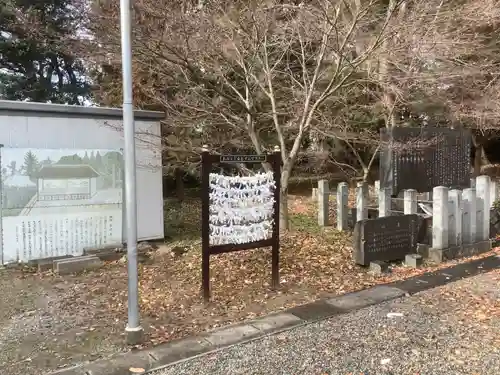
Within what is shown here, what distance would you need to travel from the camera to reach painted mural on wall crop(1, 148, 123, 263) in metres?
6.56

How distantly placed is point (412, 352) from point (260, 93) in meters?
6.49

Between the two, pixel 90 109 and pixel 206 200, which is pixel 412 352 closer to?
pixel 206 200

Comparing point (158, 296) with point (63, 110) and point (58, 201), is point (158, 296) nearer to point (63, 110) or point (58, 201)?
point (58, 201)

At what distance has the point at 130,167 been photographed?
376 centimetres

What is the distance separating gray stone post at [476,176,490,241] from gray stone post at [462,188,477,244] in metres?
0.28

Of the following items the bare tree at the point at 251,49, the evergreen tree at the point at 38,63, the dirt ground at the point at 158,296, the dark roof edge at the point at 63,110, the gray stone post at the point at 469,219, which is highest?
the evergreen tree at the point at 38,63

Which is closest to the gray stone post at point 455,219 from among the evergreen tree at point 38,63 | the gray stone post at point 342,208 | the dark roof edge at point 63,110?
the gray stone post at point 342,208

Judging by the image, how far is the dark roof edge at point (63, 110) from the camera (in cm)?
658

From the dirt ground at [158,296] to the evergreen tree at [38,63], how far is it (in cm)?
793

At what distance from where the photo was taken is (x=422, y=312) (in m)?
4.41

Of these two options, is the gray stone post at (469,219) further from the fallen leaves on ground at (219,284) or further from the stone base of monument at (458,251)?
the fallen leaves on ground at (219,284)

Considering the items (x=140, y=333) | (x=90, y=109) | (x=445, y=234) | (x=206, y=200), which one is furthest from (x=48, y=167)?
(x=445, y=234)

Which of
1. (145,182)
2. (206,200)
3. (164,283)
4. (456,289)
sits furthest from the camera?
(145,182)

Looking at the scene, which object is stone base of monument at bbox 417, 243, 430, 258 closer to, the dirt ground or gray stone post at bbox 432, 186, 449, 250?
gray stone post at bbox 432, 186, 449, 250
